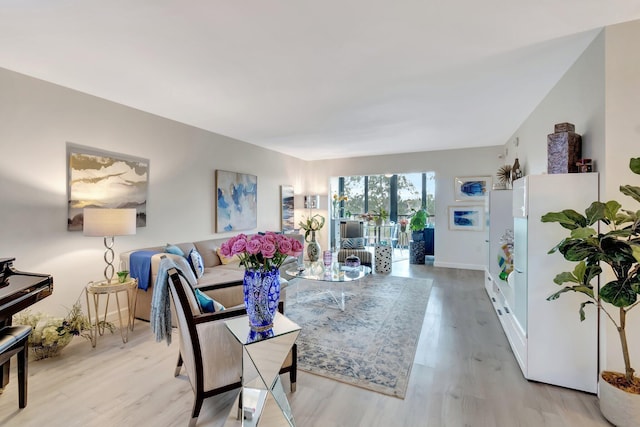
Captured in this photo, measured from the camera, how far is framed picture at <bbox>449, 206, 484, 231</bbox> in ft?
20.4

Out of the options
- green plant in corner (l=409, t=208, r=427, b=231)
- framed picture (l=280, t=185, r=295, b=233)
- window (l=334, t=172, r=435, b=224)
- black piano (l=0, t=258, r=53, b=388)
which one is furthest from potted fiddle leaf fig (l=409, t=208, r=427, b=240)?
black piano (l=0, t=258, r=53, b=388)

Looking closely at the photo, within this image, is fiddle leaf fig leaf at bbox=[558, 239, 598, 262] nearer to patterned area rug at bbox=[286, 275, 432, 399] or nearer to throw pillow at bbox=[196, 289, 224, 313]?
patterned area rug at bbox=[286, 275, 432, 399]

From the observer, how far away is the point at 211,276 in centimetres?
393

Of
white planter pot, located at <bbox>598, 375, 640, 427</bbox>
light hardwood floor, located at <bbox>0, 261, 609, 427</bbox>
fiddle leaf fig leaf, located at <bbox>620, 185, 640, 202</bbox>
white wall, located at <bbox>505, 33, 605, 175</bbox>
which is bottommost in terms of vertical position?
light hardwood floor, located at <bbox>0, 261, 609, 427</bbox>

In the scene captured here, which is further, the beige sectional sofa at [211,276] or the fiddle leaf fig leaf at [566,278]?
the beige sectional sofa at [211,276]

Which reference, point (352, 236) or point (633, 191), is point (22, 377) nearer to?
point (633, 191)

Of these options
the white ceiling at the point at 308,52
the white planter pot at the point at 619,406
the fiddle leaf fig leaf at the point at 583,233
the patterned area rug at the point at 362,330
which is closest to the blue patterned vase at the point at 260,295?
the patterned area rug at the point at 362,330

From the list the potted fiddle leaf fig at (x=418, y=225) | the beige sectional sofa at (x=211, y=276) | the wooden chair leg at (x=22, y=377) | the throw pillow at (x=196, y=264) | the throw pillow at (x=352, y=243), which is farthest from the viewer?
the potted fiddle leaf fig at (x=418, y=225)

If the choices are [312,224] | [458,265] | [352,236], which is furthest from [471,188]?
[312,224]

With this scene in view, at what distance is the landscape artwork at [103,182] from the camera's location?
3.17 metres

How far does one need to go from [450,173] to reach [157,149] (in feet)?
18.7

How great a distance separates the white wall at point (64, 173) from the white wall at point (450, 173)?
4.50 meters

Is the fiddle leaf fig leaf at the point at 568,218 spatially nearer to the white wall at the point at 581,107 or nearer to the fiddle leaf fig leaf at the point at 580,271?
the fiddle leaf fig leaf at the point at 580,271

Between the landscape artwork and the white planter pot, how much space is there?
15.5ft
